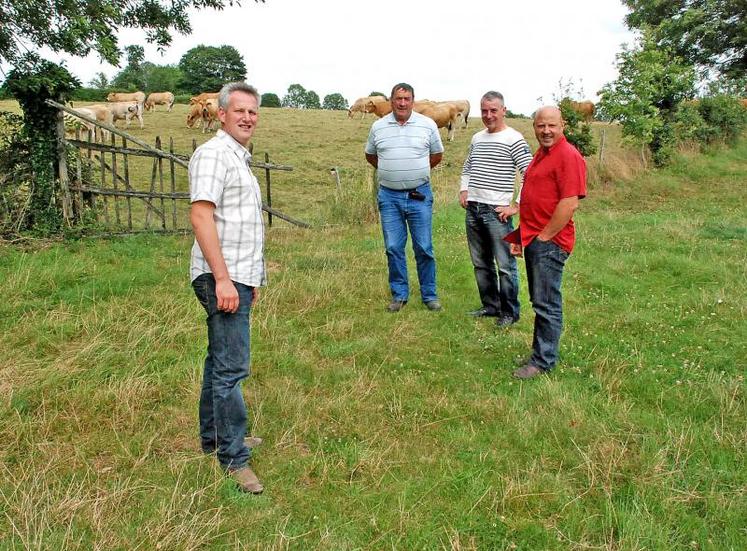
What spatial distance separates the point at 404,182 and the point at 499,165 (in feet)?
2.82

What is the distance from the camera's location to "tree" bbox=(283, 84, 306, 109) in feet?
280

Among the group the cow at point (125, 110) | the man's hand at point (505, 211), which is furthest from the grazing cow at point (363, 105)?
the man's hand at point (505, 211)

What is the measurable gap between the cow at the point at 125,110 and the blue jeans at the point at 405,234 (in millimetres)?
20219

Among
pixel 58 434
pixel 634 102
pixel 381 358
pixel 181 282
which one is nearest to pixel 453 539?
pixel 381 358

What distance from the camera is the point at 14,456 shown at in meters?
2.98

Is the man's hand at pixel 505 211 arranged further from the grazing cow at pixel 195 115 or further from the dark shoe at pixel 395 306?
the grazing cow at pixel 195 115

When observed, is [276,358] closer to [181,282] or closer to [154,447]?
[154,447]

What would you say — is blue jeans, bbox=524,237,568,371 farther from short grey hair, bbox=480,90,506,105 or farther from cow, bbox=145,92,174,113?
cow, bbox=145,92,174,113

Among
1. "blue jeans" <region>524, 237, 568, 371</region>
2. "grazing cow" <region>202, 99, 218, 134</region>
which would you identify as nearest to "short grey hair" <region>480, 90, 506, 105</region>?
"blue jeans" <region>524, 237, 568, 371</region>

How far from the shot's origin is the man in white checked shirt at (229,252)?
8.14 ft

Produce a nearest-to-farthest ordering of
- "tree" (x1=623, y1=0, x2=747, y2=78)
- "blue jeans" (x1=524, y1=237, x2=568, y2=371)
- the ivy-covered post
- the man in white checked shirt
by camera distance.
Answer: the man in white checked shirt < "blue jeans" (x1=524, y1=237, x2=568, y2=371) < the ivy-covered post < "tree" (x1=623, y1=0, x2=747, y2=78)

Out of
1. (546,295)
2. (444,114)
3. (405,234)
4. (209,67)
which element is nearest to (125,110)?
(444,114)

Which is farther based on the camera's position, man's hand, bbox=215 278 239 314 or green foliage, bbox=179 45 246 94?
green foliage, bbox=179 45 246 94

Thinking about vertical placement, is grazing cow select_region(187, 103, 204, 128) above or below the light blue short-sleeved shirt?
above
